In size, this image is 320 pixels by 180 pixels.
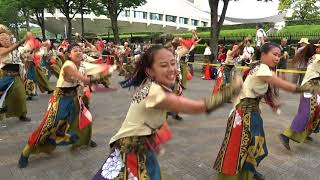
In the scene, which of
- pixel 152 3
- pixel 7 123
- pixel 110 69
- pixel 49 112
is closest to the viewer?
pixel 110 69

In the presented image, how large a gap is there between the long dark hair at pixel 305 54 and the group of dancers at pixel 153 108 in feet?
0.05

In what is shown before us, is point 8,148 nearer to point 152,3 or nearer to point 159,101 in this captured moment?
point 159,101

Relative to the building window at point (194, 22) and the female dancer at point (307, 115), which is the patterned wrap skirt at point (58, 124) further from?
the building window at point (194, 22)

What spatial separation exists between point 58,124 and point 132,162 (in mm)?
2708

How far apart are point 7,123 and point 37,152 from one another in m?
2.93

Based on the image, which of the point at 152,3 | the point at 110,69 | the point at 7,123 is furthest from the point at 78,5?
the point at 152,3

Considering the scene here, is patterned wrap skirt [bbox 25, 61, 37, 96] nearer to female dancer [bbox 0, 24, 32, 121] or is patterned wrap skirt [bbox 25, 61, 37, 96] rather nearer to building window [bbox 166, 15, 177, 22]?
female dancer [bbox 0, 24, 32, 121]

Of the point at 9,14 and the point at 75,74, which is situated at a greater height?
the point at 9,14

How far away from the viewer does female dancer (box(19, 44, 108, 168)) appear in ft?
18.0

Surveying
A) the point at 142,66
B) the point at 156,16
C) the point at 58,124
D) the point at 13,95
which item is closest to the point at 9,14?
the point at 156,16

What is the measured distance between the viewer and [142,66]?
3092mm

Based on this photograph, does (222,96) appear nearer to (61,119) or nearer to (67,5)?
(61,119)

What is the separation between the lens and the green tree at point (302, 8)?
33.1 metres

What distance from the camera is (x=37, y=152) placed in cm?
565
